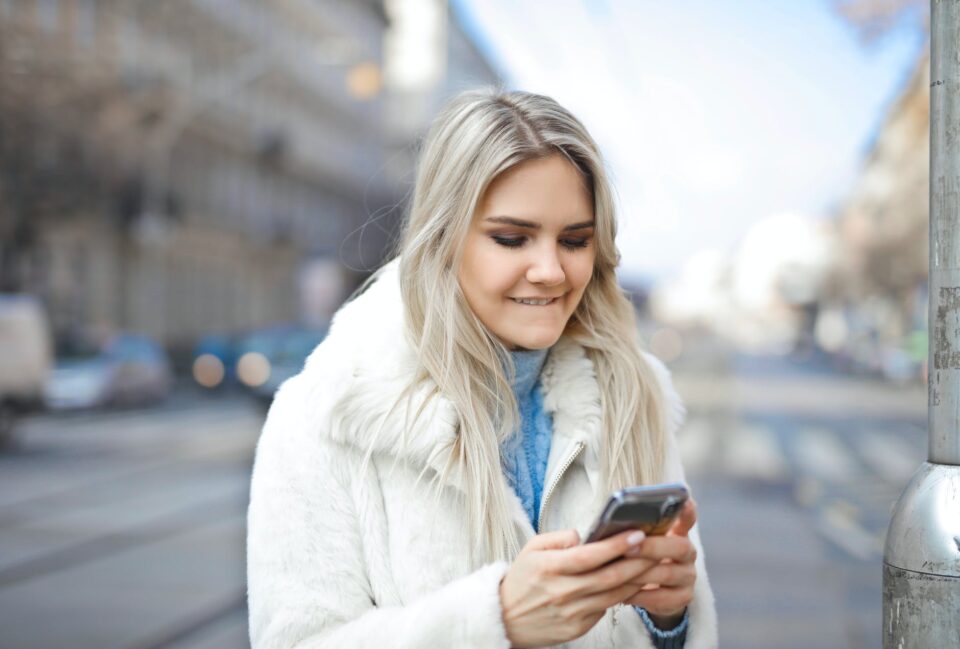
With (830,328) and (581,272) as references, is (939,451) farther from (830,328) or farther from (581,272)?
(830,328)

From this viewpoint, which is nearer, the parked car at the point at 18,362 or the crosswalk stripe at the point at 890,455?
the crosswalk stripe at the point at 890,455

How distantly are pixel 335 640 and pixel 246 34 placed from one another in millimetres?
40556

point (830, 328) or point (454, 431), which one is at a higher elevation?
point (454, 431)

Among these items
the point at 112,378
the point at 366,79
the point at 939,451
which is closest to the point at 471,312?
the point at 939,451

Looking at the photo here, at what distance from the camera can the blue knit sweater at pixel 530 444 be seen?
2.05 meters

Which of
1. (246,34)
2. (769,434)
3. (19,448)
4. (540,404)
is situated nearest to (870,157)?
(246,34)

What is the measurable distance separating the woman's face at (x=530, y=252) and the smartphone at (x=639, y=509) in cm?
49

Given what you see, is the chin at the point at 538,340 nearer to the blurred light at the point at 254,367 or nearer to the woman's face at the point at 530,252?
the woman's face at the point at 530,252

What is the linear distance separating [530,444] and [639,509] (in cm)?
60

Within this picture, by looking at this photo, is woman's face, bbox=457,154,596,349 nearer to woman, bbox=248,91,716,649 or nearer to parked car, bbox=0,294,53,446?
woman, bbox=248,91,716,649

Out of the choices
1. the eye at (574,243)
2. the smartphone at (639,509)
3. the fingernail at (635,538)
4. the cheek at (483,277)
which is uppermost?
the eye at (574,243)

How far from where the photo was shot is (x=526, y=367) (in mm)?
2092

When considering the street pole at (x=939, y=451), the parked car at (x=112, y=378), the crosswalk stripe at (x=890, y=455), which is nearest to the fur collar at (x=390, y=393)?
the street pole at (x=939, y=451)

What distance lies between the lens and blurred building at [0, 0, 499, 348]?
76.3 feet
